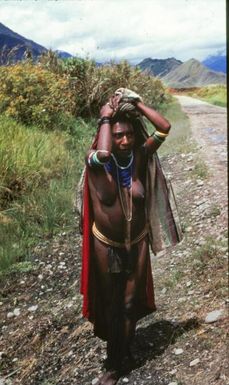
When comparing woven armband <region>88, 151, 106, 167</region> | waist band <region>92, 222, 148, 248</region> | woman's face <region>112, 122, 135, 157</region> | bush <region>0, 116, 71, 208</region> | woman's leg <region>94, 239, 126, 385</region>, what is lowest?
woman's leg <region>94, 239, 126, 385</region>

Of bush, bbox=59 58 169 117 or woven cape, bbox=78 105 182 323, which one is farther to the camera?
bush, bbox=59 58 169 117

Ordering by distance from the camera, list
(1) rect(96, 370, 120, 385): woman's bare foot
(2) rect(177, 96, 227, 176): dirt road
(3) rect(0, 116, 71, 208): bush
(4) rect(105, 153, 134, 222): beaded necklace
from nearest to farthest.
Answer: (4) rect(105, 153, 134, 222): beaded necklace, (1) rect(96, 370, 120, 385): woman's bare foot, (3) rect(0, 116, 71, 208): bush, (2) rect(177, 96, 227, 176): dirt road

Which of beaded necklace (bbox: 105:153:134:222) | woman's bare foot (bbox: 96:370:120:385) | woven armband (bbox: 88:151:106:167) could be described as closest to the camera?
woven armband (bbox: 88:151:106:167)

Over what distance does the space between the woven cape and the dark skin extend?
48 millimetres

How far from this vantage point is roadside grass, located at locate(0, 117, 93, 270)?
5812 millimetres

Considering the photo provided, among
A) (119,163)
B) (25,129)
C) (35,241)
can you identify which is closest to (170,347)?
(119,163)

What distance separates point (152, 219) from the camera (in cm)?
359

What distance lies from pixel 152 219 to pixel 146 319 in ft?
3.33

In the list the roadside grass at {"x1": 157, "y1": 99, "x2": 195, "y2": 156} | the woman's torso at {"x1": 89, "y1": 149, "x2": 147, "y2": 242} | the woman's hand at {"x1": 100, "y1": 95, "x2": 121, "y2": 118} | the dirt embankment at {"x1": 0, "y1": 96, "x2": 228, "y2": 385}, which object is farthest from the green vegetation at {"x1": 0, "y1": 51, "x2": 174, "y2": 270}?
the woman's hand at {"x1": 100, "y1": 95, "x2": 121, "y2": 118}

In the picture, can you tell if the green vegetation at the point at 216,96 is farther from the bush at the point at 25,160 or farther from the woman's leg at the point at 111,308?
the woman's leg at the point at 111,308

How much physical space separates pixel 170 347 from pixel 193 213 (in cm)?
229

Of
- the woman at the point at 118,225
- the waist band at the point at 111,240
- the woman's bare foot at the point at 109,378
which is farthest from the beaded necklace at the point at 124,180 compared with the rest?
the woman's bare foot at the point at 109,378

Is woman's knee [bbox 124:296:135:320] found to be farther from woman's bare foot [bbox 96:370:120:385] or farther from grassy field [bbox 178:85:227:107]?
→ grassy field [bbox 178:85:227:107]

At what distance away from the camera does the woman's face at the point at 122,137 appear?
3.25m
